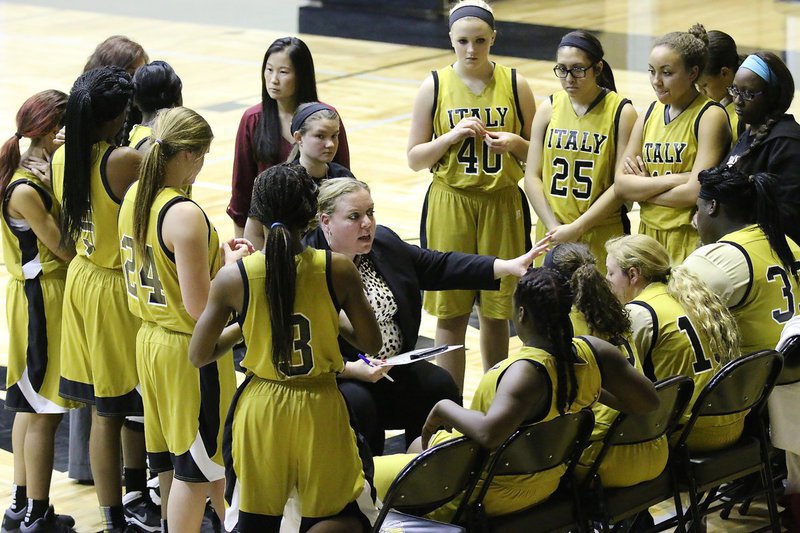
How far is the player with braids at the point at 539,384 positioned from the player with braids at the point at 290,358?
355 millimetres

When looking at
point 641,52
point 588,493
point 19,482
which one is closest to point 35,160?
point 19,482

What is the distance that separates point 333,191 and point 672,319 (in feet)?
3.73

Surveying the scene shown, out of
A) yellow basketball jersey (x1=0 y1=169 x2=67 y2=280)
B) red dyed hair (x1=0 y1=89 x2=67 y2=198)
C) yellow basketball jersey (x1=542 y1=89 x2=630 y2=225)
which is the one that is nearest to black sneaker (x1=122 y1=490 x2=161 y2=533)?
yellow basketball jersey (x1=0 y1=169 x2=67 y2=280)

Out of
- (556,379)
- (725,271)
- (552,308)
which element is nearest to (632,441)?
(556,379)

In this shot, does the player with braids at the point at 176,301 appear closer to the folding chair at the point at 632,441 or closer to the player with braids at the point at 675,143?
the folding chair at the point at 632,441

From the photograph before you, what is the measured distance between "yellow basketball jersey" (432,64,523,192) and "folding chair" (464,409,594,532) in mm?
1830

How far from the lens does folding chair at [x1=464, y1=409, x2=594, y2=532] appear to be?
3.43 meters

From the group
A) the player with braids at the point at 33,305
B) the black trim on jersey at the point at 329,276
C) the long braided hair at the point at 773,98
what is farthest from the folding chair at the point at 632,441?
the player with braids at the point at 33,305

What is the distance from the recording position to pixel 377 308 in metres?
4.18

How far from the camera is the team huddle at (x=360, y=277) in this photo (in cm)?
329

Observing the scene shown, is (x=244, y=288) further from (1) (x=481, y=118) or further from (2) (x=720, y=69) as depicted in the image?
(2) (x=720, y=69)

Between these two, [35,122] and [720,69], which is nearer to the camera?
[35,122]

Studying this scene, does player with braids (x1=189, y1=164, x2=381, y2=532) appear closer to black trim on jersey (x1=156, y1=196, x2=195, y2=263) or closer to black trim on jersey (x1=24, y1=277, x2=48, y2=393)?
black trim on jersey (x1=156, y1=196, x2=195, y2=263)

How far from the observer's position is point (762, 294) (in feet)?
13.5
